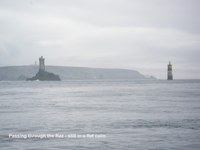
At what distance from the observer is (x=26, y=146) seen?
1255 cm

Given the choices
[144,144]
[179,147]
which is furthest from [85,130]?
[179,147]

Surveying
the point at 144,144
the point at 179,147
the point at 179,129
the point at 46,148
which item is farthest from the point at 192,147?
the point at 46,148

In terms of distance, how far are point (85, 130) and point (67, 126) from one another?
195cm

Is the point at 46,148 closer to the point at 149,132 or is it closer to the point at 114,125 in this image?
the point at 149,132

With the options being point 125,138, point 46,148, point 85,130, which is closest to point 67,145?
point 46,148

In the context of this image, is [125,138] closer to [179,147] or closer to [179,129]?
[179,147]

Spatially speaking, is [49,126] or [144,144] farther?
[49,126]

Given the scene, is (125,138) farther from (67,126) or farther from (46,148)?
(67,126)

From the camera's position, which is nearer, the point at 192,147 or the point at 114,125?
the point at 192,147

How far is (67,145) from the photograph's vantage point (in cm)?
1270

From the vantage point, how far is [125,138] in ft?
46.4

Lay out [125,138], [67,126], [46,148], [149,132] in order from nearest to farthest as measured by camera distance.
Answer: [46,148], [125,138], [149,132], [67,126]

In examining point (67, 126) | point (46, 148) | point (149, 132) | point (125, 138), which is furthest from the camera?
point (67, 126)

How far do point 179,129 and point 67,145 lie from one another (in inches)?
267
